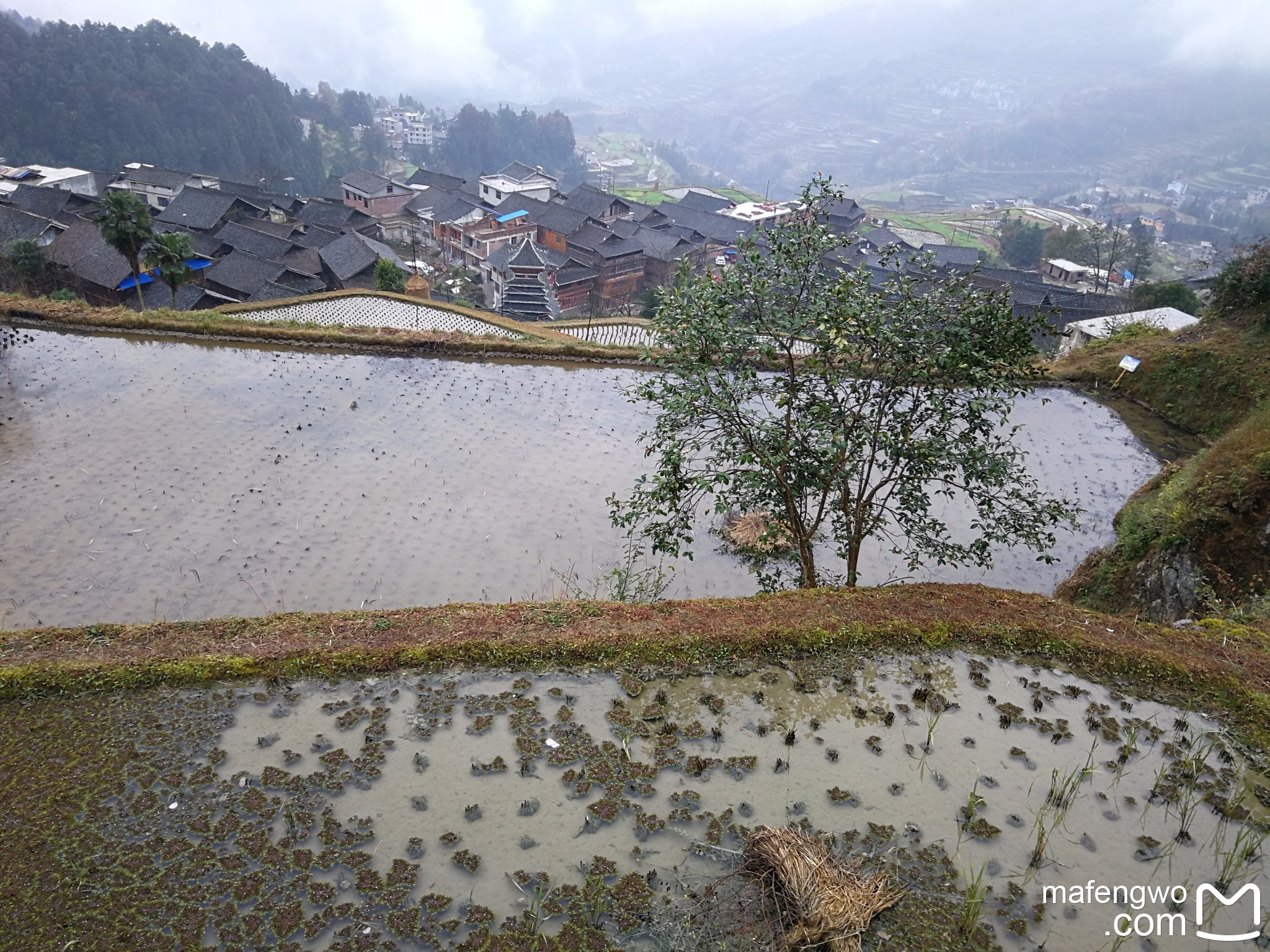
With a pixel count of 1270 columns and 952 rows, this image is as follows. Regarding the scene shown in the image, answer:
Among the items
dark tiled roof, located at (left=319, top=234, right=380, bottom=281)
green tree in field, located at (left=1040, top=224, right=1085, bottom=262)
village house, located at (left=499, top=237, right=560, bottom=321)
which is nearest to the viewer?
village house, located at (left=499, top=237, right=560, bottom=321)

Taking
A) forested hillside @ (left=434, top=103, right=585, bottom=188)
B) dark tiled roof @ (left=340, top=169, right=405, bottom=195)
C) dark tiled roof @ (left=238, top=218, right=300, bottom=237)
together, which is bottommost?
dark tiled roof @ (left=238, top=218, right=300, bottom=237)

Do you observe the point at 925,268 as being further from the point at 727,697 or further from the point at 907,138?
the point at 907,138

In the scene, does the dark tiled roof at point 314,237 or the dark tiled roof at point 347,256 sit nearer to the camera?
the dark tiled roof at point 347,256

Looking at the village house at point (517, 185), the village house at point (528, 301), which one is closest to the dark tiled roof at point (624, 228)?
the village house at point (517, 185)

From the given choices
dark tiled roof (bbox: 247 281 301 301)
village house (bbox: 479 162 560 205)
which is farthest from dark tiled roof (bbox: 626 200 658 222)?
dark tiled roof (bbox: 247 281 301 301)

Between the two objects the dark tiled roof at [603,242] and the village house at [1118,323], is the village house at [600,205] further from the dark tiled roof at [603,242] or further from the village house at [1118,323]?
the village house at [1118,323]

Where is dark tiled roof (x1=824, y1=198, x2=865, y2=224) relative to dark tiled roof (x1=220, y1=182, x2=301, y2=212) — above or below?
below

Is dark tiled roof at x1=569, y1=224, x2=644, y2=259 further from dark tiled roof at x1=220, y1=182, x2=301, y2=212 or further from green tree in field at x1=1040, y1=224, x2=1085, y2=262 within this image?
green tree in field at x1=1040, y1=224, x2=1085, y2=262
